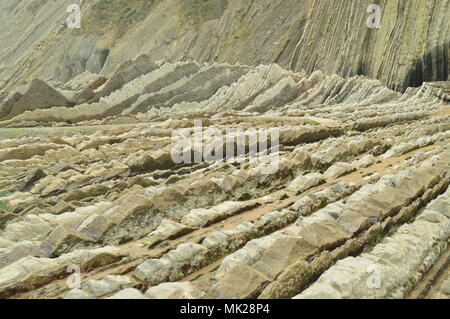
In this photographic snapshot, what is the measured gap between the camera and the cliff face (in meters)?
34.1

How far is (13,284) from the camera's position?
24.0 feet

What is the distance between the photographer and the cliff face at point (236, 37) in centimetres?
3406

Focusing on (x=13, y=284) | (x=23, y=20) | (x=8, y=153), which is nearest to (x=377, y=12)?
(x=8, y=153)

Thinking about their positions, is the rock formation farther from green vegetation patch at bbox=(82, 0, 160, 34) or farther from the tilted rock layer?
green vegetation patch at bbox=(82, 0, 160, 34)

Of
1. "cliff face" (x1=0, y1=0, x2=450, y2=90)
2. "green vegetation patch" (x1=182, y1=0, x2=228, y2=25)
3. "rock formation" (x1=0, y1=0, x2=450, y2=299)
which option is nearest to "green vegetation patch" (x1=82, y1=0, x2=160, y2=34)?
"cliff face" (x1=0, y1=0, x2=450, y2=90)

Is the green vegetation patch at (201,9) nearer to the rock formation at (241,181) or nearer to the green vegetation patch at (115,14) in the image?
the green vegetation patch at (115,14)

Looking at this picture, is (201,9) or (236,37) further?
(201,9)

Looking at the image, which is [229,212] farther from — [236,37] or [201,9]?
[201,9]

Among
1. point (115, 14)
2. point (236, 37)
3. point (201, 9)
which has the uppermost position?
point (201, 9)

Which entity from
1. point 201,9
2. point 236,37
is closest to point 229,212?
point 236,37

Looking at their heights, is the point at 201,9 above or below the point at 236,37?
above

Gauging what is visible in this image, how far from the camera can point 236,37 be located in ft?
180

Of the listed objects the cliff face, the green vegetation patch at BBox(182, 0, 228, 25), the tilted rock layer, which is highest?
the green vegetation patch at BBox(182, 0, 228, 25)
